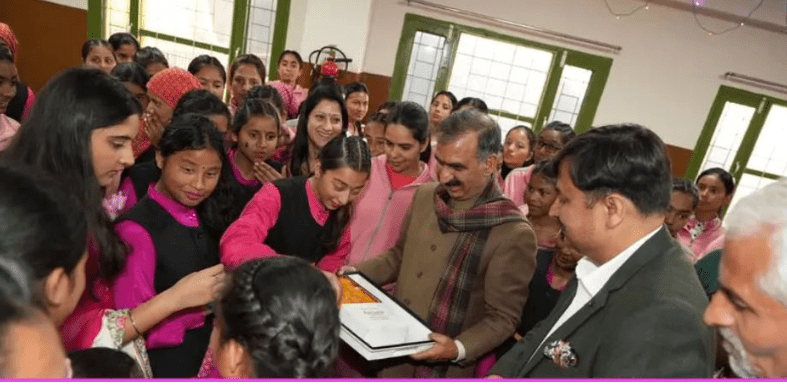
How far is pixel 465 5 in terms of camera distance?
24.3 ft

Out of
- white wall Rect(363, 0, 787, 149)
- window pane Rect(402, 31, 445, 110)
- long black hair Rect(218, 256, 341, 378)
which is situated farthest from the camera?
window pane Rect(402, 31, 445, 110)

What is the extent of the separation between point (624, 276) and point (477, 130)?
2.79 ft

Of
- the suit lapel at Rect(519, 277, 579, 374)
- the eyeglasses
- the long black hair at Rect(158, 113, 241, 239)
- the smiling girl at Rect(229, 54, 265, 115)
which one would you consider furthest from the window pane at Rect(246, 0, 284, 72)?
the suit lapel at Rect(519, 277, 579, 374)

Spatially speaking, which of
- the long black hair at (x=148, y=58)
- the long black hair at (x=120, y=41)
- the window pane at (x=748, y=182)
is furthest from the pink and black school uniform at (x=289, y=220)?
the window pane at (x=748, y=182)

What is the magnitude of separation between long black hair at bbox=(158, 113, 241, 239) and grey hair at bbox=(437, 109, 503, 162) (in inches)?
35.2

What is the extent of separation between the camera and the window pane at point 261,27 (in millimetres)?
7066

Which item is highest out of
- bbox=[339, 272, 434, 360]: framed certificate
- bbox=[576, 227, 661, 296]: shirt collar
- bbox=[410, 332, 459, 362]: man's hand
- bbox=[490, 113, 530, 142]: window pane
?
bbox=[576, 227, 661, 296]: shirt collar

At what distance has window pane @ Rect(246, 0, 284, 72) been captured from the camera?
23.2 feet

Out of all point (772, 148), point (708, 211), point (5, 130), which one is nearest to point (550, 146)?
point (708, 211)

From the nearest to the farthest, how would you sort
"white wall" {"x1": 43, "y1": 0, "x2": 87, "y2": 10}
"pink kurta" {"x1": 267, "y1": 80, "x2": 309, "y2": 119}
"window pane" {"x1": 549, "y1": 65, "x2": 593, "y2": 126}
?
"pink kurta" {"x1": 267, "y1": 80, "x2": 309, "y2": 119}, "white wall" {"x1": 43, "y1": 0, "x2": 87, "y2": 10}, "window pane" {"x1": 549, "y1": 65, "x2": 593, "y2": 126}

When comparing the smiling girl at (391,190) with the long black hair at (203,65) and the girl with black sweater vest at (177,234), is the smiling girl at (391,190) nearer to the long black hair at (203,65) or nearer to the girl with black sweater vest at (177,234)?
the girl with black sweater vest at (177,234)

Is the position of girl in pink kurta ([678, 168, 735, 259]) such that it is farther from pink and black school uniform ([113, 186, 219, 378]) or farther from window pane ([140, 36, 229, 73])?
window pane ([140, 36, 229, 73])

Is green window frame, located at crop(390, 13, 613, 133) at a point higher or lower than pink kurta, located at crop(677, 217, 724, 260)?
higher

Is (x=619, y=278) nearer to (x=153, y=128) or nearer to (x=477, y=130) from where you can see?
(x=477, y=130)
